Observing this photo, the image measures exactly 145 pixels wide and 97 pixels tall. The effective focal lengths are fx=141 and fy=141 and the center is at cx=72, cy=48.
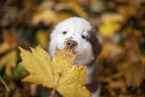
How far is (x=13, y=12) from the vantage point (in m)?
2.41

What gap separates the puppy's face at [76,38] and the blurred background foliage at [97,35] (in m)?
0.62

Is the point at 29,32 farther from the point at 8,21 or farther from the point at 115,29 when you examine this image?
the point at 115,29

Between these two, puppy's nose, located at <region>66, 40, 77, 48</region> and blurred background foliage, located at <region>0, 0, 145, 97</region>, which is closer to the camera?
puppy's nose, located at <region>66, 40, 77, 48</region>

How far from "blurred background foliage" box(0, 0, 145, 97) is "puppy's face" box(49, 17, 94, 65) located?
62cm

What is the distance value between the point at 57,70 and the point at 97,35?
3.66 ft

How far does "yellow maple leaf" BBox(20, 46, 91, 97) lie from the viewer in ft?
3.54

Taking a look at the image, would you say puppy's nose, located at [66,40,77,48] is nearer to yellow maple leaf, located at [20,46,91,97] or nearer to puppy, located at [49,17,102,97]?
puppy, located at [49,17,102,97]

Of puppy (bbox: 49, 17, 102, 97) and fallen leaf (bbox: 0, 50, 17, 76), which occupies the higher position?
puppy (bbox: 49, 17, 102, 97)

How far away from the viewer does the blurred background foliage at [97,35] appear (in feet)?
5.49

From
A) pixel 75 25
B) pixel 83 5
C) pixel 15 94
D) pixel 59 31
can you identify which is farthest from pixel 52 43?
pixel 83 5

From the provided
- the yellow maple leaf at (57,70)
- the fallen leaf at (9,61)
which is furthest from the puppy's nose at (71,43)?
the fallen leaf at (9,61)

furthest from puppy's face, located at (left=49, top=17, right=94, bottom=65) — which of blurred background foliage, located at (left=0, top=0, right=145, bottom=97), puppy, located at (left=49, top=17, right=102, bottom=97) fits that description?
blurred background foliage, located at (left=0, top=0, right=145, bottom=97)

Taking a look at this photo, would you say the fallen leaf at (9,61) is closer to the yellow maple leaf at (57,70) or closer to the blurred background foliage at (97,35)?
the blurred background foliage at (97,35)

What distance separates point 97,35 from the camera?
206 centimetres
